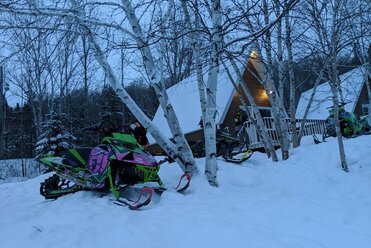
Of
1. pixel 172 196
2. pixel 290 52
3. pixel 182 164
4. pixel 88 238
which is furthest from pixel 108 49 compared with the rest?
pixel 290 52

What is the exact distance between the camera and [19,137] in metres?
31.2

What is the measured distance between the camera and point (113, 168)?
5.41 meters

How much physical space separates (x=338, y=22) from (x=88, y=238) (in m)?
5.82

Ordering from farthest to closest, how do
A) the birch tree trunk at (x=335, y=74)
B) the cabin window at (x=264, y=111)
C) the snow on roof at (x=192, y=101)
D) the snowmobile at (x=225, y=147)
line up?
the cabin window at (x=264, y=111) → the snow on roof at (x=192, y=101) → the snowmobile at (x=225, y=147) → the birch tree trunk at (x=335, y=74)

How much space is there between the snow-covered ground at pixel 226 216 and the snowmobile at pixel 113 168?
230 mm

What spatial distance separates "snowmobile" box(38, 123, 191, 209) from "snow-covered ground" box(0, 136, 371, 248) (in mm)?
230

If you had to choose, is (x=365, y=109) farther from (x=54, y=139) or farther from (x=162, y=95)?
(x=162, y=95)

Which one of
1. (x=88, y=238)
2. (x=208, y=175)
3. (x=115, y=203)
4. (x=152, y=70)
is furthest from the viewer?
(x=152, y=70)

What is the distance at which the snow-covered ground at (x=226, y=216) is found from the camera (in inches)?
135

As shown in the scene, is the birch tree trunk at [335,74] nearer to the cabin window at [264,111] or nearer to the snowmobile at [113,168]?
the snowmobile at [113,168]

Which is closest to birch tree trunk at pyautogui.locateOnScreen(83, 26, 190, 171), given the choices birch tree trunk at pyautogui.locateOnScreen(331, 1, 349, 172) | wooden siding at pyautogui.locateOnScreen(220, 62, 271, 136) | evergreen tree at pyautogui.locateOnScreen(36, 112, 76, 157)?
birch tree trunk at pyautogui.locateOnScreen(331, 1, 349, 172)


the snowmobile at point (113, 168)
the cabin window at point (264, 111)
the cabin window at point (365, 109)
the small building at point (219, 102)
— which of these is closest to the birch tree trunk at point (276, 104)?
the snowmobile at point (113, 168)

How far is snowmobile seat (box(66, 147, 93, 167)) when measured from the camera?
5715 millimetres

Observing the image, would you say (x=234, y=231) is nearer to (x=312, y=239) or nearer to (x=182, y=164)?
(x=312, y=239)
